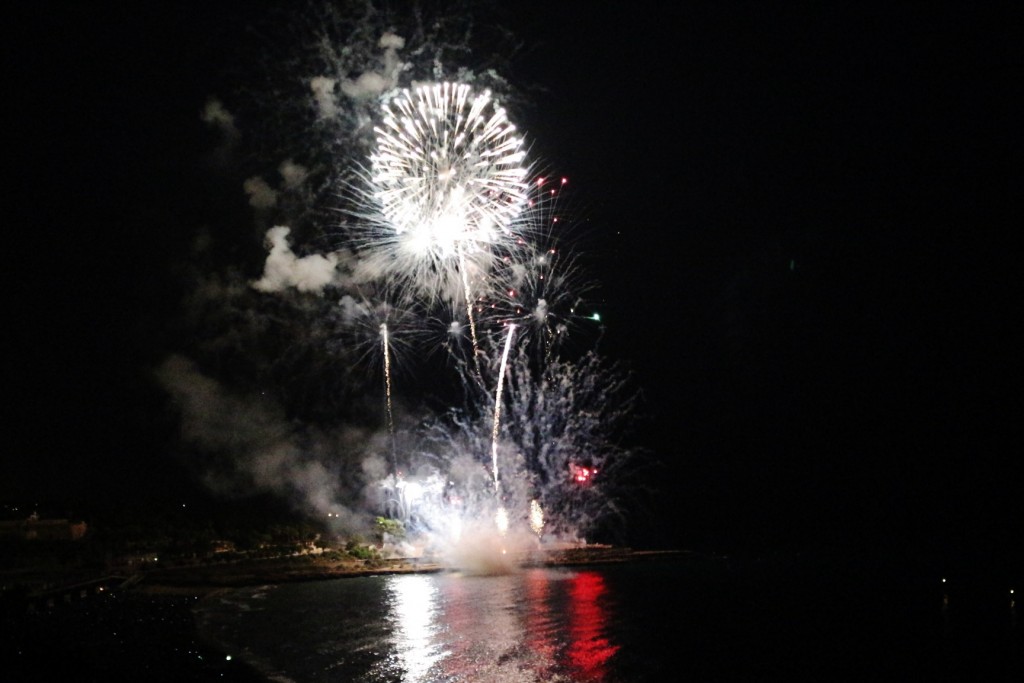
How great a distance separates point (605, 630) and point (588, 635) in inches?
35.7

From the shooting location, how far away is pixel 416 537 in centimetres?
3578

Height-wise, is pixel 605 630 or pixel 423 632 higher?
pixel 423 632

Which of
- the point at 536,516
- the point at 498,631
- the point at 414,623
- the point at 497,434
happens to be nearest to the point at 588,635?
the point at 498,631

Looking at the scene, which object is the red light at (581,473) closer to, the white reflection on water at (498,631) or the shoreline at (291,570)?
the shoreline at (291,570)

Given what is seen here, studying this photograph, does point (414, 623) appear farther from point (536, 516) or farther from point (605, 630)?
point (536, 516)

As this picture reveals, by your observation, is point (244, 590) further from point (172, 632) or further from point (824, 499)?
point (824, 499)

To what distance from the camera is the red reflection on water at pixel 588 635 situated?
1294cm

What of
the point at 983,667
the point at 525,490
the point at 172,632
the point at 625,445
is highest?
the point at 625,445

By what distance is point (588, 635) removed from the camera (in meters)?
15.9

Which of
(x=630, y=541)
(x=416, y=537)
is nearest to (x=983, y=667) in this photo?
(x=416, y=537)

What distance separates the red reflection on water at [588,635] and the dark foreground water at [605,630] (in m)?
0.05

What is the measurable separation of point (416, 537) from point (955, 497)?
43344 mm

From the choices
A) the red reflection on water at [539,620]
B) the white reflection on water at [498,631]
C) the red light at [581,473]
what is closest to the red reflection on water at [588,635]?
the white reflection on water at [498,631]

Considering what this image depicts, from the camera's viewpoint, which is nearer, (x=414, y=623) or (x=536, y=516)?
(x=414, y=623)
